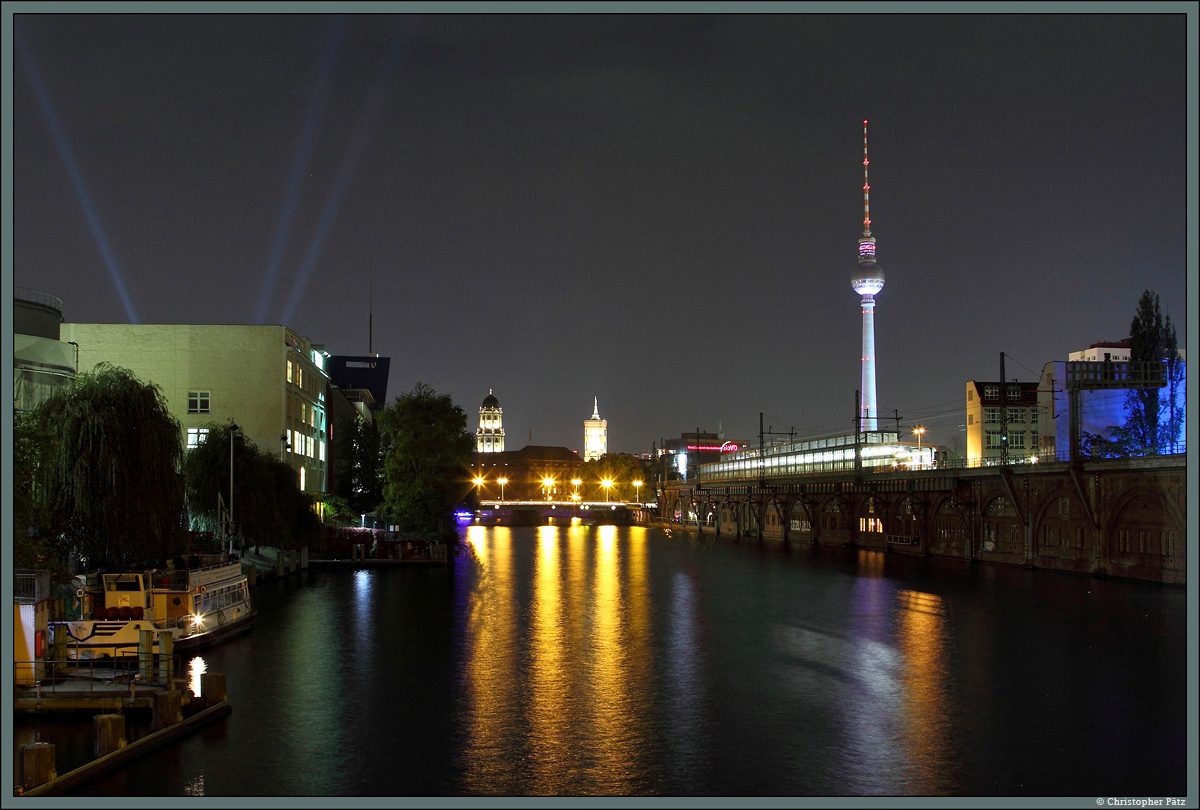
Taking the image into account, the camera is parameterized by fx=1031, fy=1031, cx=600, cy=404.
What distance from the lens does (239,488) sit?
193 feet

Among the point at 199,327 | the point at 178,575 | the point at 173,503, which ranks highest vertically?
the point at 199,327

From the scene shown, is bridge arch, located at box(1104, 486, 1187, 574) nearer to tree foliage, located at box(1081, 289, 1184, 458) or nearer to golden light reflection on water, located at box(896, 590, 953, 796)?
golden light reflection on water, located at box(896, 590, 953, 796)

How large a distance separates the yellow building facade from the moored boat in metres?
29.5

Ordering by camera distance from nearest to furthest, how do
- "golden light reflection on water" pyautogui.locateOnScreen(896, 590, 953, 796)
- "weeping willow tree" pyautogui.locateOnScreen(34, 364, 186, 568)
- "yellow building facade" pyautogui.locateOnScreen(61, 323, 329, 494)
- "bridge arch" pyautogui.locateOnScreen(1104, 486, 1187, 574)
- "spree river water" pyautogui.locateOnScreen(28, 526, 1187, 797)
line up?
"spree river water" pyautogui.locateOnScreen(28, 526, 1187, 797)
"golden light reflection on water" pyautogui.locateOnScreen(896, 590, 953, 796)
"weeping willow tree" pyautogui.locateOnScreen(34, 364, 186, 568)
"bridge arch" pyautogui.locateOnScreen(1104, 486, 1187, 574)
"yellow building facade" pyautogui.locateOnScreen(61, 323, 329, 494)

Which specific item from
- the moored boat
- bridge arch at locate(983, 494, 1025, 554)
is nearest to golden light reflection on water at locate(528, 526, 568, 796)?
Result: the moored boat

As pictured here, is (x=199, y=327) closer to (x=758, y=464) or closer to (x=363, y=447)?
(x=363, y=447)

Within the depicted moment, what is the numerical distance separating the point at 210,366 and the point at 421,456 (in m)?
20.0

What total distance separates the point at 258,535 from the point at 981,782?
4586cm

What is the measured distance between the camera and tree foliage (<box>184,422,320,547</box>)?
57438mm

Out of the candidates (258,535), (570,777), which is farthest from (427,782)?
(258,535)

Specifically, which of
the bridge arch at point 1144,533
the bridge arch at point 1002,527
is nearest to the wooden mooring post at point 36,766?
the bridge arch at point 1144,533

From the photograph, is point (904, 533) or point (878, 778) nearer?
point (878, 778)

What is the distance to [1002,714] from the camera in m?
31.4

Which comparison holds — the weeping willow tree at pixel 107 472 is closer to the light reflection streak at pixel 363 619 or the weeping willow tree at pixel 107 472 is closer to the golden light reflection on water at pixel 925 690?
the light reflection streak at pixel 363 619
